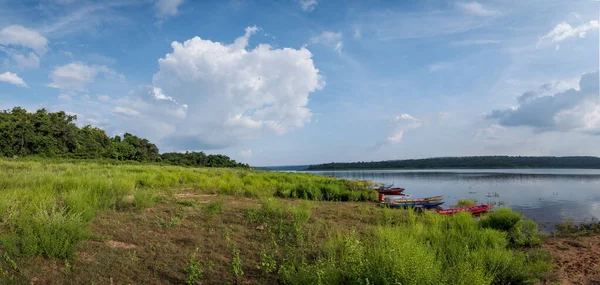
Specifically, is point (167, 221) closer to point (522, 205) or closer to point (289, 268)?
point (289, 268)

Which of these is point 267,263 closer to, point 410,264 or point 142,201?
point 410,264

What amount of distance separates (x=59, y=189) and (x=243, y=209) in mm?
5310

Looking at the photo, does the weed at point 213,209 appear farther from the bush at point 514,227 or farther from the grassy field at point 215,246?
the bush at point 514,227

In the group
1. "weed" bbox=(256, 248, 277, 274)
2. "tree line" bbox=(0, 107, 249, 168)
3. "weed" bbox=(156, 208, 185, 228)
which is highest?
"tree line" bbox=(0, 107, 249, 168)

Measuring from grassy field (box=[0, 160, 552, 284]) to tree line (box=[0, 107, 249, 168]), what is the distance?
4893 cm

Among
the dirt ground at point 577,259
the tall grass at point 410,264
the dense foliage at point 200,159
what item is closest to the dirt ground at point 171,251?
the dirt ground at point 577,259

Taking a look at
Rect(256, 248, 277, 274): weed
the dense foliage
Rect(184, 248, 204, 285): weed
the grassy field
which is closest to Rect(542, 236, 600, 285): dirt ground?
the grassy field

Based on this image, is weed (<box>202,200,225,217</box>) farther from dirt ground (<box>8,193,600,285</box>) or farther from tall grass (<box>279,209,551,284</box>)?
tall grass (<box>279,209,551,284</box>)

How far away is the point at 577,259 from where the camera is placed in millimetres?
7895

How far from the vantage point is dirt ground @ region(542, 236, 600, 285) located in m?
6.57

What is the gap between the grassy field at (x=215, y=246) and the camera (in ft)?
15.5

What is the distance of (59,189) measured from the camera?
31.9ft

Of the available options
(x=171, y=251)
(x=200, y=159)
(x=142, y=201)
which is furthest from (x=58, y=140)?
(x=171, y=251)

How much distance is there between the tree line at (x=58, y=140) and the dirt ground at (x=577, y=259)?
5754 cm
